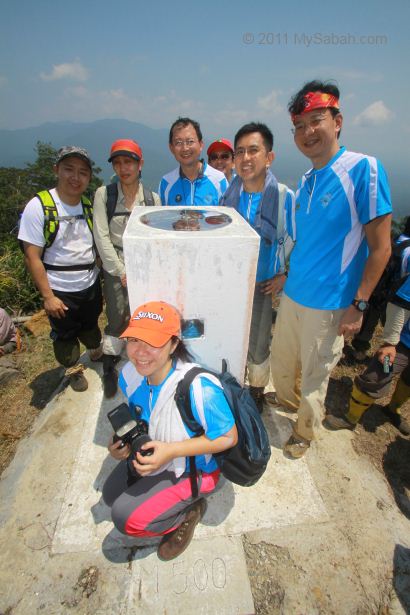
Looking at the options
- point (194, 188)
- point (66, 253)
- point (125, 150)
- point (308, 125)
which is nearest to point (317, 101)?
point (308, 125)

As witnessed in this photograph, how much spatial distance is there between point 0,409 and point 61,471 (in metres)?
1.97

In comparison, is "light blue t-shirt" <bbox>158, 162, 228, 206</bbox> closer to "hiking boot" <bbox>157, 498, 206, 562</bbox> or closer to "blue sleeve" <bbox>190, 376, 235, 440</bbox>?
"blue sleeve" <bbox>190, 376, 235, 440</bbox>

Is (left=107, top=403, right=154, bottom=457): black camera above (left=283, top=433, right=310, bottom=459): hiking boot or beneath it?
above

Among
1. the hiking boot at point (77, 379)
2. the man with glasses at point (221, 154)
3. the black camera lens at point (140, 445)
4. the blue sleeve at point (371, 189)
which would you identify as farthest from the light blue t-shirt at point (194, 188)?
the black camera lens at point (140, 445)

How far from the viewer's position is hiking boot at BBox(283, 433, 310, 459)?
3.22 metres

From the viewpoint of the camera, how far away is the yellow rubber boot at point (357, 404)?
140 inches

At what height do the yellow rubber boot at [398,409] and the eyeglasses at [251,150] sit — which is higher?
the eyeglasses at [251,150]

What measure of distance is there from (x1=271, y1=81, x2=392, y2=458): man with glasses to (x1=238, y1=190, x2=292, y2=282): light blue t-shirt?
0.80 feet

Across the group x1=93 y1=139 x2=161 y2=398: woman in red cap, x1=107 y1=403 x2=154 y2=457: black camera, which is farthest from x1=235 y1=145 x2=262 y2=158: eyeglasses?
x1=107 y1=403 x2=154 y2=457: black camera

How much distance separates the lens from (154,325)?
6.64ft

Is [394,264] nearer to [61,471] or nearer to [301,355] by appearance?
[301,355]

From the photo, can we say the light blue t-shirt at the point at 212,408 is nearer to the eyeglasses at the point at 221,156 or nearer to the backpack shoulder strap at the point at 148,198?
the backpack shoulder strap at the point at 148,198

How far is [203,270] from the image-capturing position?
7.54 ft

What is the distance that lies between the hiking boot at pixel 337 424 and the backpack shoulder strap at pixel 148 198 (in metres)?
3.41
